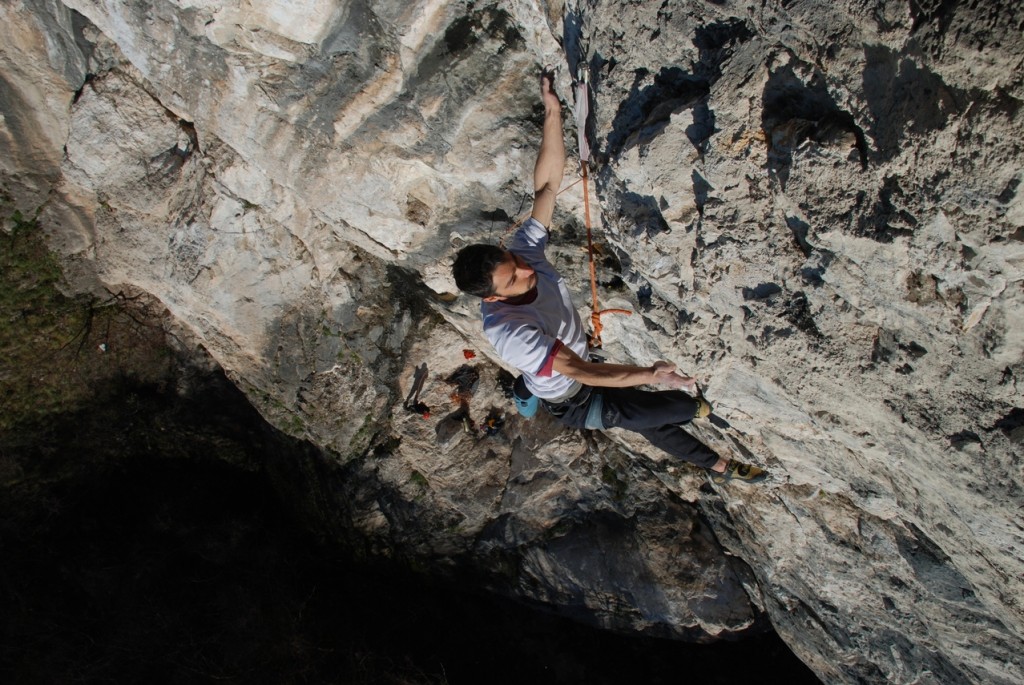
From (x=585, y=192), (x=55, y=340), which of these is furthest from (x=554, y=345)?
(x=55, y=340)

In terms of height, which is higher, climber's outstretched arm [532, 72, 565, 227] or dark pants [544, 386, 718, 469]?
climber's outstretched arm [532, 72, 565, 227]

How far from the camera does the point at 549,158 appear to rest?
9.69ft

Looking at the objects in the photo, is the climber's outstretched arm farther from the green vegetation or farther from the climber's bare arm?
the green vegetation

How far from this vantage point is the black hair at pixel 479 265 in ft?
8.83

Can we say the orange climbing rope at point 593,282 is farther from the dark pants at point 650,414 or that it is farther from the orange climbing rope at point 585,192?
the dark pants at point 650,414

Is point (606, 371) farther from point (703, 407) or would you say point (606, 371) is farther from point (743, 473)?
point (743, 473)

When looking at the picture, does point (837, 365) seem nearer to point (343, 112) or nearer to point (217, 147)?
point (343, 112)

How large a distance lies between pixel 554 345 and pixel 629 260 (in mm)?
555

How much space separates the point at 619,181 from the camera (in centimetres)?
264

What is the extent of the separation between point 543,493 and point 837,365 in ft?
9.74

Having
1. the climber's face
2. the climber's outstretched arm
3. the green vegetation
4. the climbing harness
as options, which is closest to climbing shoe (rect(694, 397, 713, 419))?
→ the climbing harness

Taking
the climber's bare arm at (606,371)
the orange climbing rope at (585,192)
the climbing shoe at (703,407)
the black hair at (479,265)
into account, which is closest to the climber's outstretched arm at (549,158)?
the orange climbing rope at (585,192)

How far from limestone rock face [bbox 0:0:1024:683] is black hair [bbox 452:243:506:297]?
572 millimetres

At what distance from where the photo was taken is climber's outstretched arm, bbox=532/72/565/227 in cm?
292
